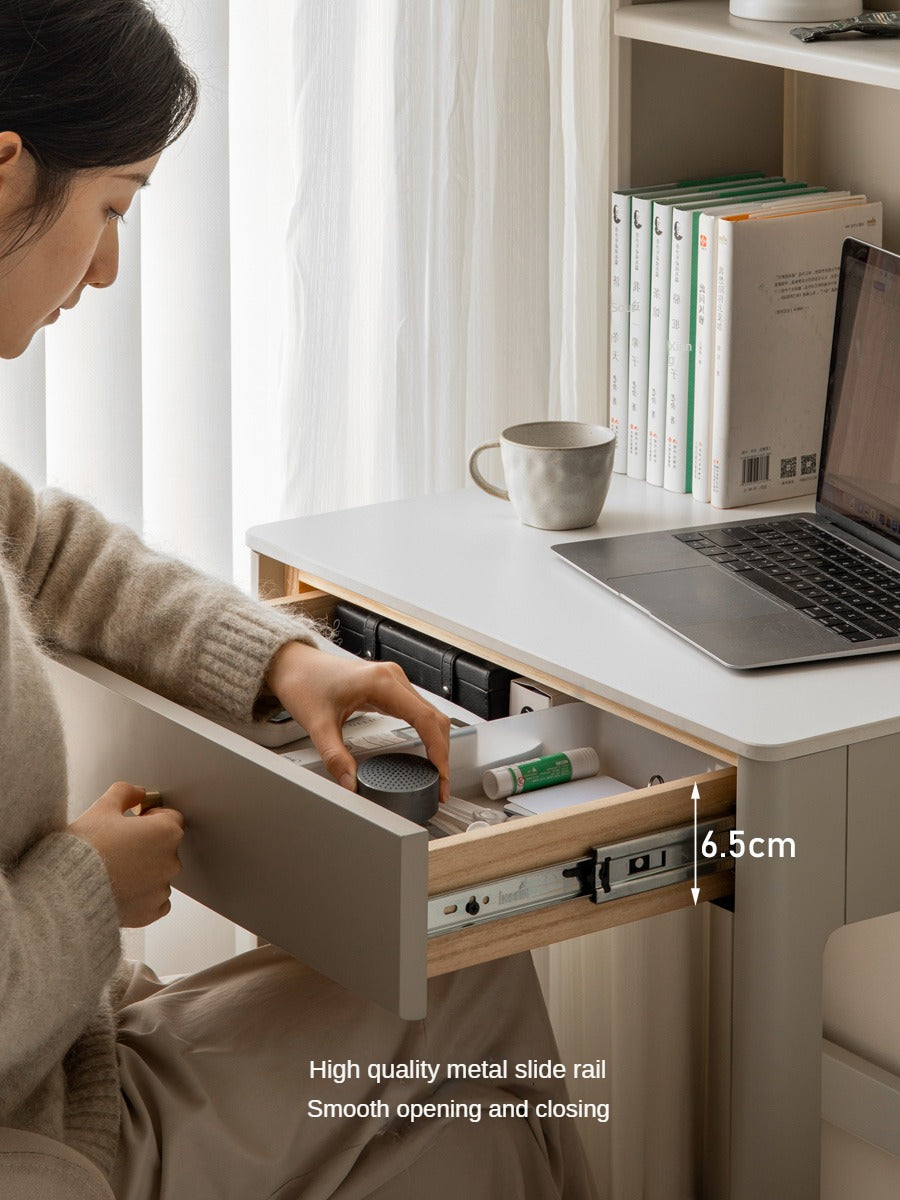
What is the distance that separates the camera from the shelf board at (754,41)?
1382mm

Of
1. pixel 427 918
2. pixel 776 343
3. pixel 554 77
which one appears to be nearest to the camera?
pixel 427 918

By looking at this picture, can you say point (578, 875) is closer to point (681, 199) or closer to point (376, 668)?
point (376, 668)

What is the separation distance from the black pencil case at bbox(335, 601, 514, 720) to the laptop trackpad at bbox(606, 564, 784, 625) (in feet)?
0.40

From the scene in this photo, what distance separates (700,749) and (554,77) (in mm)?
905

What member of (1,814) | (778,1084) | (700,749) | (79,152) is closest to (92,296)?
(79,152)

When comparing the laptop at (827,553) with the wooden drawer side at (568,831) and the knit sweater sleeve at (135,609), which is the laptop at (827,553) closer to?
the wooden drawer side at (568,831)

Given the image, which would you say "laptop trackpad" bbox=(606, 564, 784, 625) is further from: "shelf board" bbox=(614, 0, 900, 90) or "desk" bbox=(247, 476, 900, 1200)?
"shelf board" bbox=(614, 0, 900, 90)

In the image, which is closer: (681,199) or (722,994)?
(681,199)

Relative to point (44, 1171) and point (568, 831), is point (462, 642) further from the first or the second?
point (44, 1171)

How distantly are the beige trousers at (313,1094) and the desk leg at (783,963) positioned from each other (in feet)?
0.51

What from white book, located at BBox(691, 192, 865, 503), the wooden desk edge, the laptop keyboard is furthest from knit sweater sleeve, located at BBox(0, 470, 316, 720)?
white book, located at BBox(691, 192, 865, 503)

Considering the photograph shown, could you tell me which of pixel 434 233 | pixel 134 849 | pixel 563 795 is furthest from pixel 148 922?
pixel 434 233

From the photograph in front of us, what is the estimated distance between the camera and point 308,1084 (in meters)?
1.12

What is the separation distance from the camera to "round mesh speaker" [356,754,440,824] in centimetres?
112
